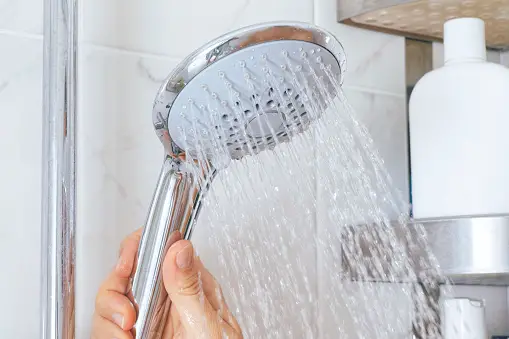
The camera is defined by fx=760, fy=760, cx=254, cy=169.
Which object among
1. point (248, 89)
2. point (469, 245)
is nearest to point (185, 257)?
point (248, 89)

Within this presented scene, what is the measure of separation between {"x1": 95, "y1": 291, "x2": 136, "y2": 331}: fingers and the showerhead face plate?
0.12 metres

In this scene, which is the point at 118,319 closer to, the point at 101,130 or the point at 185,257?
the point at 185,257

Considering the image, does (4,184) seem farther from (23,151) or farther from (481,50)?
(481,50)

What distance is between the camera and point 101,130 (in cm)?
69

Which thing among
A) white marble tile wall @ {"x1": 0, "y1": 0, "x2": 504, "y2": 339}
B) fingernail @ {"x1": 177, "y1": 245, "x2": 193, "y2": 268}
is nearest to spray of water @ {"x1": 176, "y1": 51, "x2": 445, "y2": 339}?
white marble tile wall @ {"x1": 0, "y1": 0, "x2": 504, "y2": 339}

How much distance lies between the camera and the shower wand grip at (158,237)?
1.86ft

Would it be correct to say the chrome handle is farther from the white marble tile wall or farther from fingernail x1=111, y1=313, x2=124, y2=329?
the white marble tile wall

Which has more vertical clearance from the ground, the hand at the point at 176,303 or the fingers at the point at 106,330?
the hand at the point at 176,303

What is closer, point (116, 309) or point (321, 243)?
point (116, 309)

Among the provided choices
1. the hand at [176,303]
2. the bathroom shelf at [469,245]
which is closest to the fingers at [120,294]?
the hand at [176,303]

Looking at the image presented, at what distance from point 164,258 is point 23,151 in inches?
7.0

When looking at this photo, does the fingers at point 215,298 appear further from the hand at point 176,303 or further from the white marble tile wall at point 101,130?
the white marble tile wall at point 101,130

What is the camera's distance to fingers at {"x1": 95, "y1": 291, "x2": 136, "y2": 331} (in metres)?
0.57

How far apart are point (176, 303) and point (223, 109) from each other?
156mm
